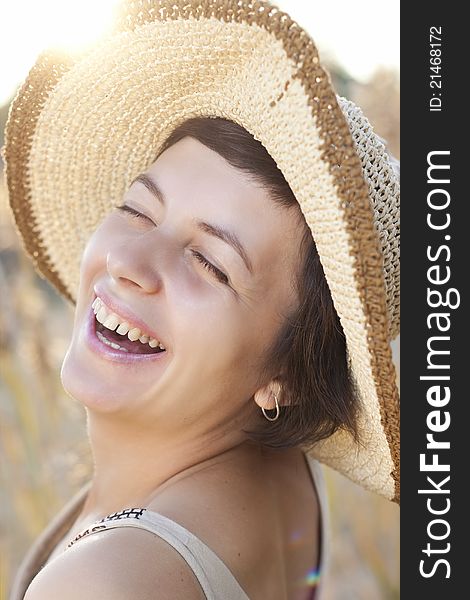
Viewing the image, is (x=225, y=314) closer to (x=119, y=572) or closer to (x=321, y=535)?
(x=119, y=572)

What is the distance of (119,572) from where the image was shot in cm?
124

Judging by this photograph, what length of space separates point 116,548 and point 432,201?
0.83 meters

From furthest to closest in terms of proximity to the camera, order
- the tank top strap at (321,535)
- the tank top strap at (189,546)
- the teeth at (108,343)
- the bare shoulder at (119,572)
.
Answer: the tank top strap at (321,535) < the teeth at (108,343) < the tank top strap at (189,546) < the bare shoulder at (119,572)

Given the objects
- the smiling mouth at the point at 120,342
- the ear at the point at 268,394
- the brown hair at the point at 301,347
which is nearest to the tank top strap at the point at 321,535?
the brown hair at the point at 301,347

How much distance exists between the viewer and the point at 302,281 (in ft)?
5.39

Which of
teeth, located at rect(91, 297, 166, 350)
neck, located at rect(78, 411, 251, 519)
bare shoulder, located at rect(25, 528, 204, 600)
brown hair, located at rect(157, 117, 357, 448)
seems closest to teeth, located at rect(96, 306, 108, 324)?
teeth, located at rect(91, 297, 166, 350)

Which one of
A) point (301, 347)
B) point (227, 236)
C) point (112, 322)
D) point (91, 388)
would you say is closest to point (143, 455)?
point (91, 388)

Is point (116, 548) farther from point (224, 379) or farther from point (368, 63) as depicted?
point (368, 63)

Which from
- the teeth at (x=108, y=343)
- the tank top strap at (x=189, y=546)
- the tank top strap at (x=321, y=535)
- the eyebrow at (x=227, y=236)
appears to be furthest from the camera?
the tank top strap at (x=321, y=535)

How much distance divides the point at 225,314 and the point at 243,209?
206 mm

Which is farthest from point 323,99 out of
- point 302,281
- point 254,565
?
point 254,565

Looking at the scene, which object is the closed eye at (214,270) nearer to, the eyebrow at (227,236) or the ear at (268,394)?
the eyebrow at (227,236)

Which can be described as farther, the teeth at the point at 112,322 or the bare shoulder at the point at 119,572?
the teeth at the point at 112,322

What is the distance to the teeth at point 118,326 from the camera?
5.26ft
